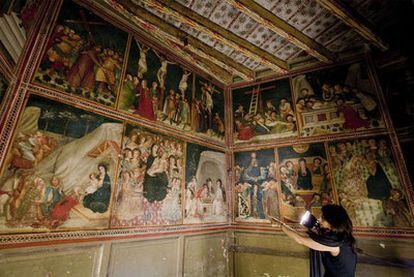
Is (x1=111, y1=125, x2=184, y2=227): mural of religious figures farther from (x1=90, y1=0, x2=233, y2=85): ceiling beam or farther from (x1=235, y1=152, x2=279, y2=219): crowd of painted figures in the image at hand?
(x1=90, y1=0, x2=233, y2=85): ceiling beam

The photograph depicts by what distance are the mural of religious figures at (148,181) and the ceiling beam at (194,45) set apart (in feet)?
8.18

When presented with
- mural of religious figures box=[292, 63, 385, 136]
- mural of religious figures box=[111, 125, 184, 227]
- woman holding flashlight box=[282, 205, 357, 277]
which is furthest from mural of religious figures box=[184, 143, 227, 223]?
woman holding flashlight box=[282, 205, 357, 277]

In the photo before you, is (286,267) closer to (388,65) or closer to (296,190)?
(296,190)

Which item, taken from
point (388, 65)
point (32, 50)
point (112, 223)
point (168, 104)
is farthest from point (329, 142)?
point (32, 50)

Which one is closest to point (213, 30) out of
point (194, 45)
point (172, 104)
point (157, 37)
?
point (194, 45)

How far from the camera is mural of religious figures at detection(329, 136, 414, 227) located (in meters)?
4.56

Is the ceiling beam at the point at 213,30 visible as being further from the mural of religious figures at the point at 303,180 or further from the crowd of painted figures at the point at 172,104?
the mural of religious figures at the point at 303,180

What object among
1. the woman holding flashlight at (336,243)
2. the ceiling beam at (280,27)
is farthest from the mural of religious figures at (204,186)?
the ceiling beam at (280,27)

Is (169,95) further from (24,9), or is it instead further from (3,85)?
(3,85)

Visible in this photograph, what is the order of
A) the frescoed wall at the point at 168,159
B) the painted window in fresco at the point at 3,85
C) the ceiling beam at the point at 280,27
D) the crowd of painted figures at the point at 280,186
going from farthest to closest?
the crowd of painted figures at the point at 280,186, the ceiling beam at the point at 280,27, the frescoed wall at the point at 168,159, the painted window in fresco at the point at 3,85

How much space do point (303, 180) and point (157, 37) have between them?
17.2ft

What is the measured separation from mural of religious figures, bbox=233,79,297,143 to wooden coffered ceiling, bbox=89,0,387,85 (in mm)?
631

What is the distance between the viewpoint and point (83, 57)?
4066mm

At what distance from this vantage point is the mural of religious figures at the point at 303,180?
5.30 metres
